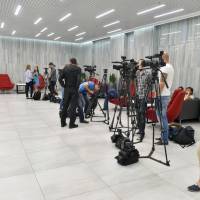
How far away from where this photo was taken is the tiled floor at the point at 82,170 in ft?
7.98

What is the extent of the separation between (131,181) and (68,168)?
0.88m

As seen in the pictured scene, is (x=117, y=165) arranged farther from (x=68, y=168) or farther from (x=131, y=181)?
(x=68, y=168)

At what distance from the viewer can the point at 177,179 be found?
2.78 meters

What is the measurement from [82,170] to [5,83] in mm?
10140

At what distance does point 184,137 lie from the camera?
4.13 meters

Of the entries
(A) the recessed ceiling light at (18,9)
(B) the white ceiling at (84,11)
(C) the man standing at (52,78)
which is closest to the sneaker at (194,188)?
(B) the white ceiling at (84,11)

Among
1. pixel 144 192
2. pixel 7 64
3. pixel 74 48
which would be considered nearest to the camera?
pixel 144 192

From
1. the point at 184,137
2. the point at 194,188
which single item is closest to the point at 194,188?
the point at 194,188

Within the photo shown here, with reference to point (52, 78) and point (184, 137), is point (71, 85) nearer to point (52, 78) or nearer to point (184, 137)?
point (184, 137)

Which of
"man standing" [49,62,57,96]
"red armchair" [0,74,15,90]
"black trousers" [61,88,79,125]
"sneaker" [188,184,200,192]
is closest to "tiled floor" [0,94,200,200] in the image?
"sneaker" [188,184,200,192]

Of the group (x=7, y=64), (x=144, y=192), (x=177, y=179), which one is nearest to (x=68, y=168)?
(x=144, y=192)

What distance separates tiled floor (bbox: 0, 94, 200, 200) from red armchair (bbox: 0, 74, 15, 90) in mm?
7604

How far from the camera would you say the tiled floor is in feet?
7.98

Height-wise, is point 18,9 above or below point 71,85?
above
